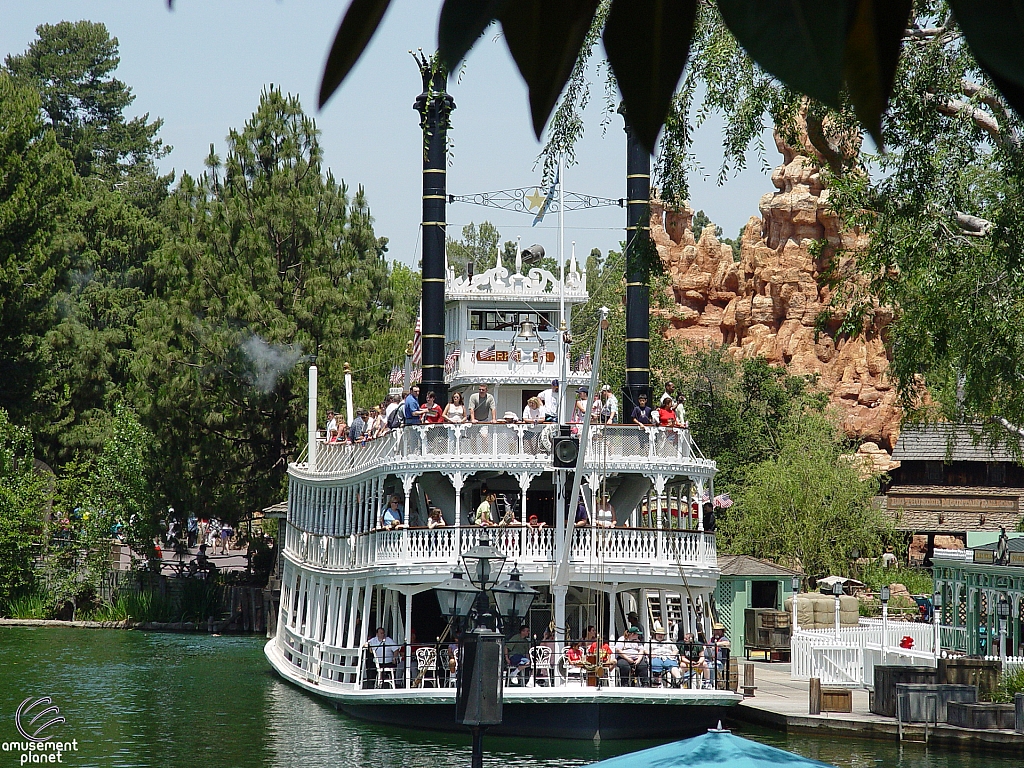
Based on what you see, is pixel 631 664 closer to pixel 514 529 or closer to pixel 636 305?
pixel 514 529

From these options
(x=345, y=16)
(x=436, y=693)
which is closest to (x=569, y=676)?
(x=436, y=693)

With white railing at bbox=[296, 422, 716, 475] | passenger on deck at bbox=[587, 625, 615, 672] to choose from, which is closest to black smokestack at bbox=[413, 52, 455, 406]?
white railing at bbox=[296, 422, 716, 475]

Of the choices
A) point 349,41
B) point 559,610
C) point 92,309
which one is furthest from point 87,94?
point 349,41

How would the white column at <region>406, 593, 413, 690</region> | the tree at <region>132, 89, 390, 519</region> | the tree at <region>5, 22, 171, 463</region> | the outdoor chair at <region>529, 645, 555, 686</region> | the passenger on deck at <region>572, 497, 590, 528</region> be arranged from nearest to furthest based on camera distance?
the outdoor chair at <region>529, 645, 555, 686</region>, the white column at <region>406, 593, 413, 690</region>, the passenger on deck at <region>572, 497, 590, 528</region>, the tree at <region>132, 89, 390, 519</region>, the tree at <region>5, 22, 171, 463</region>

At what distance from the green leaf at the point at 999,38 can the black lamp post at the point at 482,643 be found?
10210 millimetres

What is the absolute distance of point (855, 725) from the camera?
781 inches

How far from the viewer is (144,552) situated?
41.7 m

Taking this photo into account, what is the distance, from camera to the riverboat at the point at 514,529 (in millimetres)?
19891

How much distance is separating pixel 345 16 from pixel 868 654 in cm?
2422

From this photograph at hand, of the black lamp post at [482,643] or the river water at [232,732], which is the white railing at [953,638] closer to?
the river water at [232,732]

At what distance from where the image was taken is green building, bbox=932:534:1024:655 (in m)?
21.3

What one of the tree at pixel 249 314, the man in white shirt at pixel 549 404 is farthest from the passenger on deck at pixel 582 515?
the tree at pixel 249 314

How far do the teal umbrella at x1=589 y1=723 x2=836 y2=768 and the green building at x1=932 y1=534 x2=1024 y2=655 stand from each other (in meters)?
12.1

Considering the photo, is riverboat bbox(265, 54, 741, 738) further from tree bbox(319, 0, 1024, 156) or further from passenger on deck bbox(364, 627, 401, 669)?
tree bbox(319, 0, 1024, 156)
